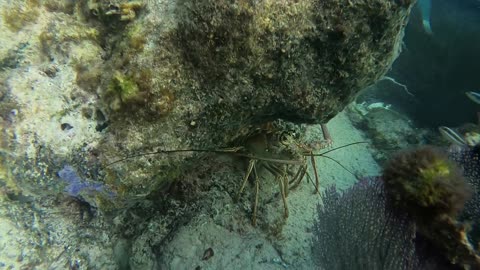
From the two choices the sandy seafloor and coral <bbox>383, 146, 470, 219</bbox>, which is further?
the sandy seafloor

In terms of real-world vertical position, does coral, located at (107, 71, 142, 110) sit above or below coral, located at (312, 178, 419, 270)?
above

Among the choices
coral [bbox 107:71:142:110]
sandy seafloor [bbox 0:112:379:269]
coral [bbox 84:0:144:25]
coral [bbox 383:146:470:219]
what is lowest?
sandy seafloor [bbox 0:112:379:269]

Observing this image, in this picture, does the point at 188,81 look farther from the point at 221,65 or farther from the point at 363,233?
the point at 363,233

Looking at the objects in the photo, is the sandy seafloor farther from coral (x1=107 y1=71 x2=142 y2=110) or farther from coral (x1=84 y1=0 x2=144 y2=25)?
coral (x1=84 y1=0 x2=144 y2=25)

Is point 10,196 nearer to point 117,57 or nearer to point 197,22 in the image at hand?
Answer: point 117,57

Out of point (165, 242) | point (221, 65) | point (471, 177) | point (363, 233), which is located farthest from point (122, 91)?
point (471, 177)

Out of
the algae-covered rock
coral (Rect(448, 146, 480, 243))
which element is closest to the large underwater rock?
the algae-covered rock

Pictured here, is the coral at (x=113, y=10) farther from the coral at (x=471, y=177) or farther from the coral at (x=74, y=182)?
the coral at (x=471, y=177)
